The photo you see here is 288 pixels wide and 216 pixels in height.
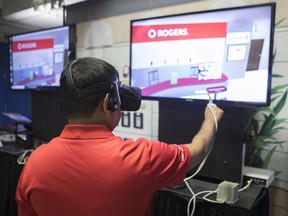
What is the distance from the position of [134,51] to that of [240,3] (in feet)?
2.78

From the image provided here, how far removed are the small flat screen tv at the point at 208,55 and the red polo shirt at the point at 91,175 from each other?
0.66 metres

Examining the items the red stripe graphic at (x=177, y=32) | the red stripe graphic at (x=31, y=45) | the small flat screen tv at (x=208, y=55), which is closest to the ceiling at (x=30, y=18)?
the red stripe graphic at (x=31, y=45)

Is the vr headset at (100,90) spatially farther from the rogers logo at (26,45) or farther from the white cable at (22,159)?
the rogers logo at (26,45)

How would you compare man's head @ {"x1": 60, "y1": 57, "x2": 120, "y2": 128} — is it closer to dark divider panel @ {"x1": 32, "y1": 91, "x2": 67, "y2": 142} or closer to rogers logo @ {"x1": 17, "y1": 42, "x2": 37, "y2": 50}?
dark divider panel @ {"x1": 32, "y1": 91, "x2": 67, "y2": 142}

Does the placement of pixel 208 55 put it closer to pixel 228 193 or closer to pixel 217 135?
pixel 217 135

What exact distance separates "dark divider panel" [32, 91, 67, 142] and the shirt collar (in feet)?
4.84

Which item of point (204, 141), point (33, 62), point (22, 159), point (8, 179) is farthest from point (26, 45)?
point (204, 141)

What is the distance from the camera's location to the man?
0.89 metres

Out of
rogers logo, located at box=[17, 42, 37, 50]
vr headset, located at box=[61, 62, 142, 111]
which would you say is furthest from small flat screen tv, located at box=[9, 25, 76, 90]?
vr headset, located at box=[61, 62, 142, 111]

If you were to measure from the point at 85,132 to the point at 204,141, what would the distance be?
494 millimetres

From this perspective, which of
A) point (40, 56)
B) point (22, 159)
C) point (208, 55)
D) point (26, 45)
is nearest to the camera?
point (208, 55)

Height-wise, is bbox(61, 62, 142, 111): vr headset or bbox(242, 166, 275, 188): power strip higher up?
bbox(61, 62, 142, 111): vr headset

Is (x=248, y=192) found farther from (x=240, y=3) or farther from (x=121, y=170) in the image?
(x=240, y=3)

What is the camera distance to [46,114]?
2484 millimetres
